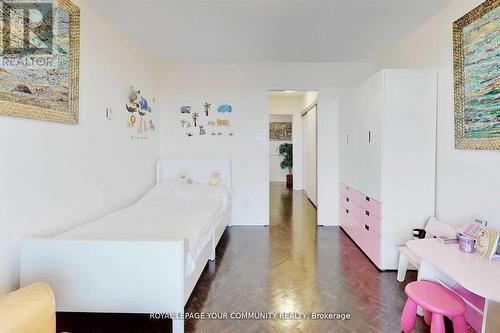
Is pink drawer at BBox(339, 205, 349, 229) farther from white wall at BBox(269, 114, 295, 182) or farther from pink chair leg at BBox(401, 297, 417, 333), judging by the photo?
white wall at BBox(269, 114, 295, 182)

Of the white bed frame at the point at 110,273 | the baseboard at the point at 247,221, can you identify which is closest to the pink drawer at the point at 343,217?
the baseboard at the point at 247,221

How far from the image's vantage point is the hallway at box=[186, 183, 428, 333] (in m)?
1.85

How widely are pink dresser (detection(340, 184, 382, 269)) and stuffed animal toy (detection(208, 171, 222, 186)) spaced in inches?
70.5

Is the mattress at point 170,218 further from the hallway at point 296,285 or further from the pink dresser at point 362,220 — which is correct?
the pink dresser at point 362,220

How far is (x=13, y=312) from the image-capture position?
0.98 m

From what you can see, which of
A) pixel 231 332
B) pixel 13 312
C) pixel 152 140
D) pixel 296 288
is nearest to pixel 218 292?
pixel 231 332

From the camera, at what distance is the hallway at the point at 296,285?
1853 millimetres

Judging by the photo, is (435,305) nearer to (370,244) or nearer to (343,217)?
(370,244)

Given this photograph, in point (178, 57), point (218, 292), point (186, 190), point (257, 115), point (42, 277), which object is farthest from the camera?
point (257, 115)

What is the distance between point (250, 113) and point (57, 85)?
2.59m

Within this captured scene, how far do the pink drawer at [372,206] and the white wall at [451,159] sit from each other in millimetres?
508

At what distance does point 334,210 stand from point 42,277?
3.61 m

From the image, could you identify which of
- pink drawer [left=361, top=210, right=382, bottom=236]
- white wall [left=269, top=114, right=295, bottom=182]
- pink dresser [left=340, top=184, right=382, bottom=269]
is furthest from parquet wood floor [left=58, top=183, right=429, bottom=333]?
white wall [left=269, top=114, right=295, bottom=182]

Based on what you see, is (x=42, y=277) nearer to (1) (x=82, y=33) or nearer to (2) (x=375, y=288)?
(1) (x=82, y=33)
